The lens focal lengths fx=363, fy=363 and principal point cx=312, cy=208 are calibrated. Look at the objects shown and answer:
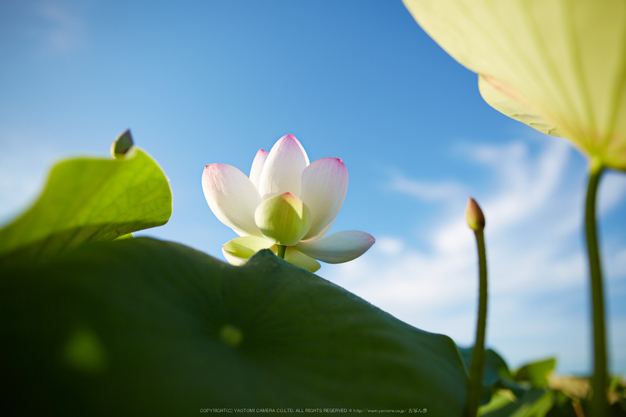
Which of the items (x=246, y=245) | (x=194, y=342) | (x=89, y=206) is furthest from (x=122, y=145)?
(x=246, y=245)

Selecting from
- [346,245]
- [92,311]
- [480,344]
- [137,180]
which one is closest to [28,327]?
[92,311]

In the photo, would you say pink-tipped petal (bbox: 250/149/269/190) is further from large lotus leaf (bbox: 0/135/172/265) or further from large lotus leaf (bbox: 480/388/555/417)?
large lotus leaf (bbox: 480/388/555/417)

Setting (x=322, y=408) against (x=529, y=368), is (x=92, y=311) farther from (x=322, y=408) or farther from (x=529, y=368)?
(x=529, y=368)

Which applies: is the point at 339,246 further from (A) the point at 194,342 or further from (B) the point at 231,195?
(A) the point at 194,342

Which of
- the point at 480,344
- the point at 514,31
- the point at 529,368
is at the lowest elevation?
the point at 529,368

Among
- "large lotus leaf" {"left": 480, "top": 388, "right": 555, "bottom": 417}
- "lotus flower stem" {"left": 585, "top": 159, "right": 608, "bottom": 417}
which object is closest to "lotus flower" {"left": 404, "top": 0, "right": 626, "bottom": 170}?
"lotus flower stem" {"left": 585, "top": 159, "right": 608, "bottom": 417}

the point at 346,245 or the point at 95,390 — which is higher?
the point at 346,245
